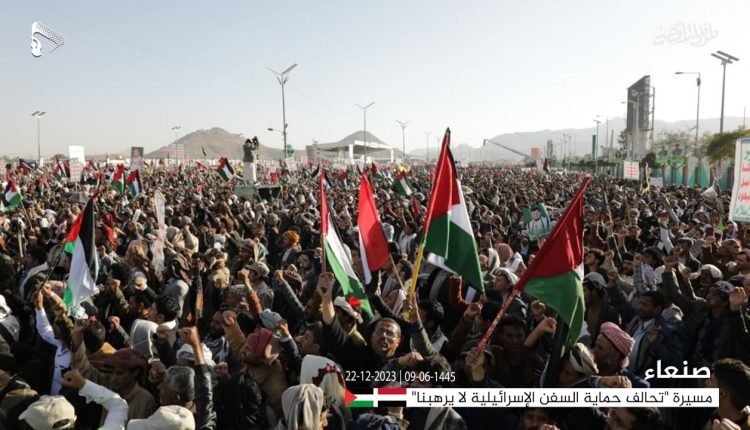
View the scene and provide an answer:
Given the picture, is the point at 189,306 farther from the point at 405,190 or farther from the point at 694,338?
the point at 405,190

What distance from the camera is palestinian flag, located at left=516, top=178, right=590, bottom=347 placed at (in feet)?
12.7

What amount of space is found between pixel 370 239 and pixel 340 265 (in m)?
0.51

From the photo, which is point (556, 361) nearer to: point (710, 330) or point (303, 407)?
point (303, 407)

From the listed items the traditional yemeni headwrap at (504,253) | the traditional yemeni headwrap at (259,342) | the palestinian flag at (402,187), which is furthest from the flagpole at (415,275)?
the palestinian flag at (402,187)

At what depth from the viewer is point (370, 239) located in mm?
5656

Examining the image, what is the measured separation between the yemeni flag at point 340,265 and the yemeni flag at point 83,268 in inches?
86.7

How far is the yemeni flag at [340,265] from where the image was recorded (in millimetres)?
4980

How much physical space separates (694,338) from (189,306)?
15.5ft

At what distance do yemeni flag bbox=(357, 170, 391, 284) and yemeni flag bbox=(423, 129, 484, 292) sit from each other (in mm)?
734

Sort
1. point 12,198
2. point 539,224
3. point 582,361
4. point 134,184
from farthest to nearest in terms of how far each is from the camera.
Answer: point 134,184 → point 12,198 → point 539,224 → point 582,361

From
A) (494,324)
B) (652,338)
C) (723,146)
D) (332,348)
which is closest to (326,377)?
(332,348)

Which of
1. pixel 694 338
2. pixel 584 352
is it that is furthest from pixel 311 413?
pixel 694 338

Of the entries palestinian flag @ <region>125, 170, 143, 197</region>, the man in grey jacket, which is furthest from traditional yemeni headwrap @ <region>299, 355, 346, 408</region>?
Result: palestinian flag @ <region>125, 170, 143, 197</region>

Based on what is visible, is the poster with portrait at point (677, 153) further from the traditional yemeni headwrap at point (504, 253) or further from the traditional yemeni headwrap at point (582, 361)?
the traditional yemeni headwrap at point (582, 361)
